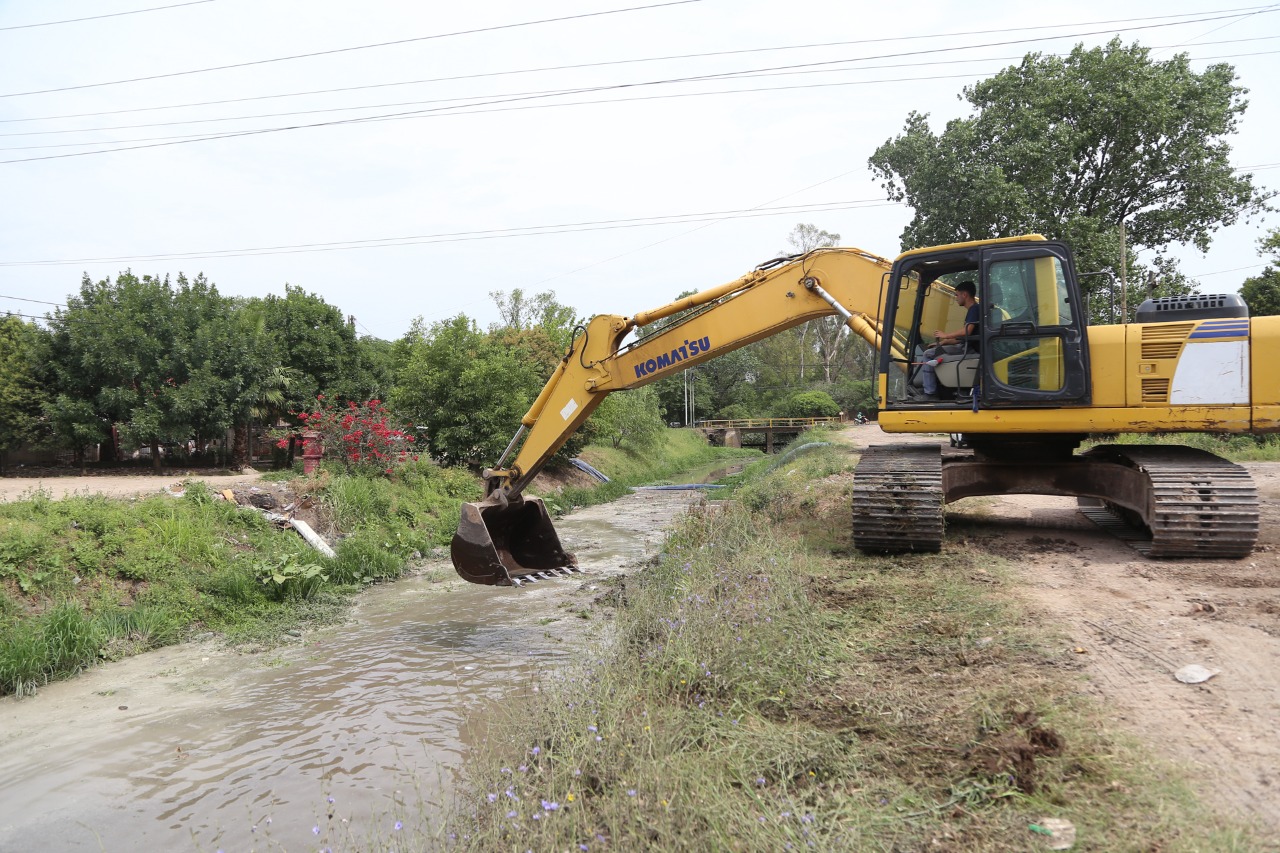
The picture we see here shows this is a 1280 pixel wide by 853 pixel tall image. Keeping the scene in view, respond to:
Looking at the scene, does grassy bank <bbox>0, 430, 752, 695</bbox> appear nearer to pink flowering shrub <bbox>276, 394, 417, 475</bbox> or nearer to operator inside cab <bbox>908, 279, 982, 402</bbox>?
pink flowering shrub <bbox>276, 394, 417, 475</bbox>

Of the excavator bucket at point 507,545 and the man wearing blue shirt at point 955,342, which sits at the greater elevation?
the man wearing blue shirt at point 955,342

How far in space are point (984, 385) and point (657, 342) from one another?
131 inches

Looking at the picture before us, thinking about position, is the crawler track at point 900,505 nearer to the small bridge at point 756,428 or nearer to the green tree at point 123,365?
the green tree at point 123,365

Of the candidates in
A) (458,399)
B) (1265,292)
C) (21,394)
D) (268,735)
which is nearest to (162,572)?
(268,735)

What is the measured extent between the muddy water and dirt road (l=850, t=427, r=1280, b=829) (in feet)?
11.3

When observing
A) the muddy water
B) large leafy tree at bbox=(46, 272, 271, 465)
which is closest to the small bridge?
large leafy tree at bbox=(46, 272, 271, 465)

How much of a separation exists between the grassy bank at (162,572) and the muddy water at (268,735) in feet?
1.27

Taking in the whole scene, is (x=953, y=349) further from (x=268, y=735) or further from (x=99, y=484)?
(x=99, y=484)

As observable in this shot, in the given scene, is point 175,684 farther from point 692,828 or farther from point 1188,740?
point 1188,740

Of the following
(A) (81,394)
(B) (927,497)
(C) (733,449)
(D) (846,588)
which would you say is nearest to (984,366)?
(B) (927,497)

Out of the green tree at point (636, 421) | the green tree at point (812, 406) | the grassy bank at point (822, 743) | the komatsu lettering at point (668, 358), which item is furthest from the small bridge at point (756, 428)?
the grassy bank at point (822, 743)

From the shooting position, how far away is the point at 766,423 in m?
52.7

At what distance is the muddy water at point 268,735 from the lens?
432 centimetres

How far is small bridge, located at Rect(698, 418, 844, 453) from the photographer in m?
49.6
